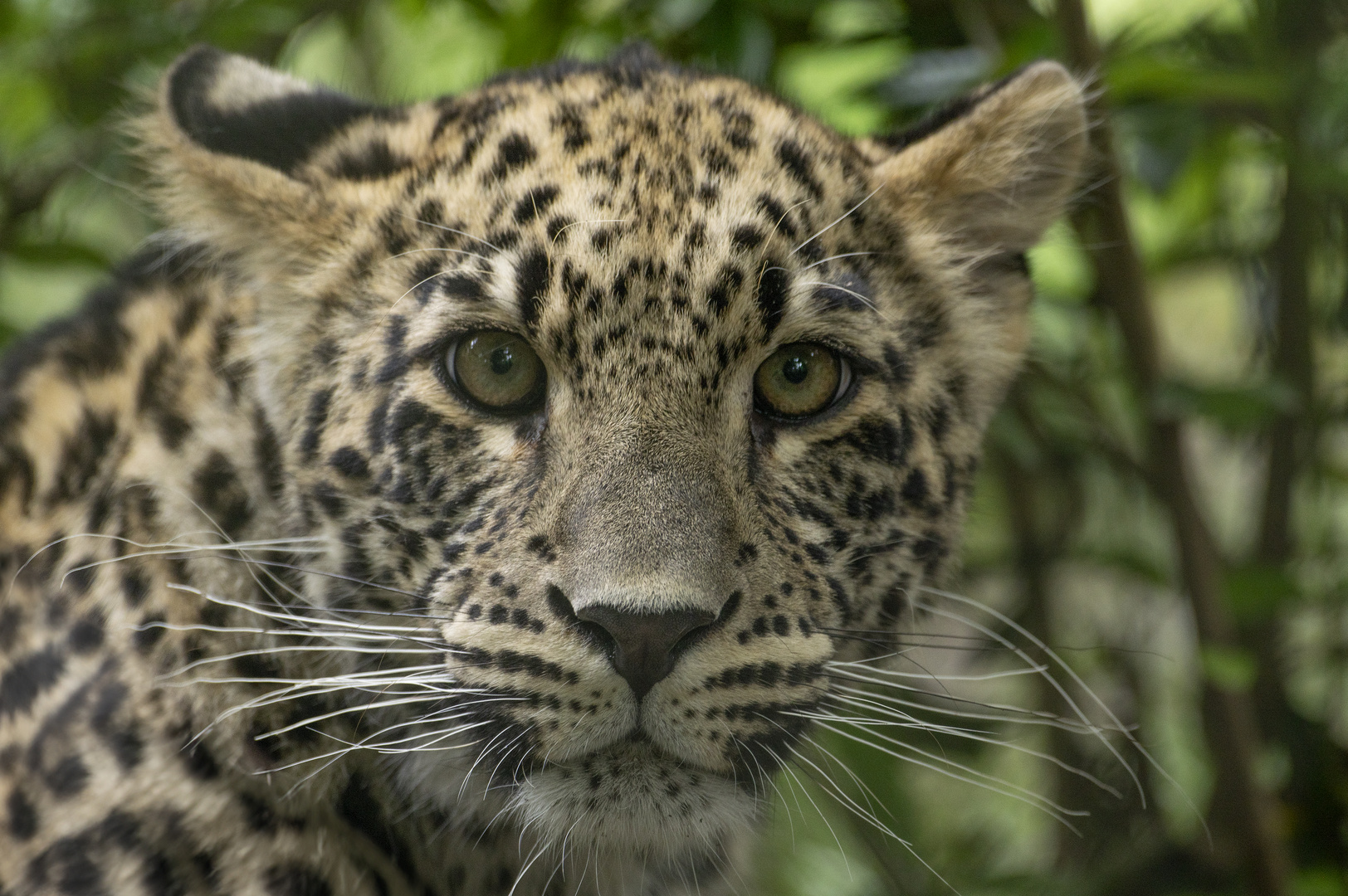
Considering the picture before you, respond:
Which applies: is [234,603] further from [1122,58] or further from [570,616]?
[1122,58]

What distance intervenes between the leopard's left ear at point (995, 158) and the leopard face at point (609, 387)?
0.03 ft

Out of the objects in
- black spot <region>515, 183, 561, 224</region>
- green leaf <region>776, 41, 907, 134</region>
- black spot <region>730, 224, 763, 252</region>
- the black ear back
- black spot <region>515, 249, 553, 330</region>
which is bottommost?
black spot <region>515, 249, 553, 330</region>

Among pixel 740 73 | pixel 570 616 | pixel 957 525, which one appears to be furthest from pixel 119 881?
pixel 740 73

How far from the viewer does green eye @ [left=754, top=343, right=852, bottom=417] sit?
2.86 m

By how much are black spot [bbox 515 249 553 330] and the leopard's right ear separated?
1.92 ft

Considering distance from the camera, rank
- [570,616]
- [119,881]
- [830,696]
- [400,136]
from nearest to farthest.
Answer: [570,616], [119,881], [830,696], [400,136]

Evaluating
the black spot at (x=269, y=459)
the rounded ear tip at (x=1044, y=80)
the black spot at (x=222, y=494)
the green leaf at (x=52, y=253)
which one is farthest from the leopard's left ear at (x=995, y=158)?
the green leaf at (x=52, y=253)

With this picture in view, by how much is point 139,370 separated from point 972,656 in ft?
10.3

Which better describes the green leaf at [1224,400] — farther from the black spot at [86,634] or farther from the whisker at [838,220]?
the black spot at [86,634]

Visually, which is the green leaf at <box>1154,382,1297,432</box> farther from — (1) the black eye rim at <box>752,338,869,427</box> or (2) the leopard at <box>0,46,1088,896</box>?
(1) the black eye rim at <box>752,338,869,427</box>

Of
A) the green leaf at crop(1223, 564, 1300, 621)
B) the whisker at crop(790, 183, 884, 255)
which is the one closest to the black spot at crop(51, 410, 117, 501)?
the whisker at crop(790, 183, 884, 255)

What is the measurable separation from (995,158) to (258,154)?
1821 mm

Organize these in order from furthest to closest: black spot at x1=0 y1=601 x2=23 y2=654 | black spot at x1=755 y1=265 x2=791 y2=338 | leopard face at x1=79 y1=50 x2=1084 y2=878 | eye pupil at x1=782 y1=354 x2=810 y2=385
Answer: black spot at x1=0 y1=601 x2=23 y2=654 → eye pupil at x1=782 y1=354 x2=810 y2=385 → black spot at x1=755 y1=265 x2=791 y2=338 → leopard face at x1=79 y1=50 x2=1084 y2=878

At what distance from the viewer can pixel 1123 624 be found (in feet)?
17.8
